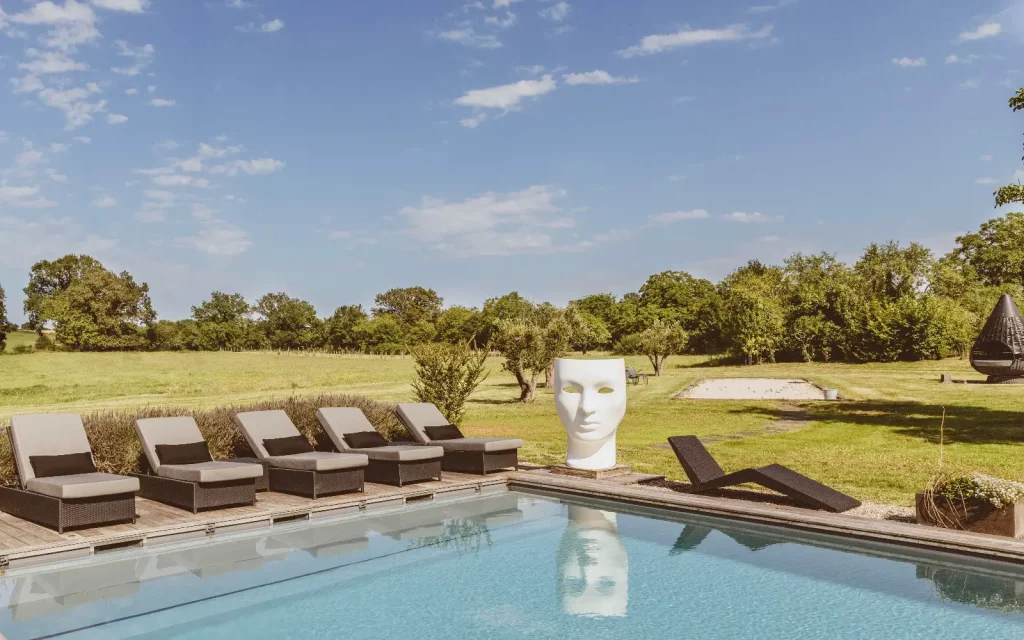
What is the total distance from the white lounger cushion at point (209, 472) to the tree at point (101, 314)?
6554 cm

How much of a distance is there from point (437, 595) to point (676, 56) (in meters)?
21.1

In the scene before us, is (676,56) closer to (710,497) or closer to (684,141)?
(684,141)

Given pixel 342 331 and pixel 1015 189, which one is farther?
pixel 342 331

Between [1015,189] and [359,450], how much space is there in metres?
16.3

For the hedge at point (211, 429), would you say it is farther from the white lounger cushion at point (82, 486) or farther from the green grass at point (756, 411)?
the green grass at point (756, 411)

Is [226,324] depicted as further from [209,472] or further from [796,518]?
[796,518]

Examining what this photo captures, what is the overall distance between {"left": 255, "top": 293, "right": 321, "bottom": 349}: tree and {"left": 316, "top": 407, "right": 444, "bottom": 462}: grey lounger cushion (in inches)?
2803

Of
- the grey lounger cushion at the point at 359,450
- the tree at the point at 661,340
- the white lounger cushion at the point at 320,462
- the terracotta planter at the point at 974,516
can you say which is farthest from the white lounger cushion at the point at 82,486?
the tree at the point at 661,340

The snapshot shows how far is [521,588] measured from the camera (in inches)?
225

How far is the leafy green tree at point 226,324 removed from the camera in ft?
237

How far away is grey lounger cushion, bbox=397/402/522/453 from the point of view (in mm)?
9688

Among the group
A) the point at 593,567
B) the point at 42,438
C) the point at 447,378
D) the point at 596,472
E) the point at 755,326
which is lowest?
the point at 593,567

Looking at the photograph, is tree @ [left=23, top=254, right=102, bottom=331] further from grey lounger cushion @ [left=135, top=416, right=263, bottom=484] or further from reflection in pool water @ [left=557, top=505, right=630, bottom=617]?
reflection in pool water @ [left=557, top=505, right=630, bottom=617]

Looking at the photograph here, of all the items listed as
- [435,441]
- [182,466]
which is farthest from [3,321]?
[182,466]
